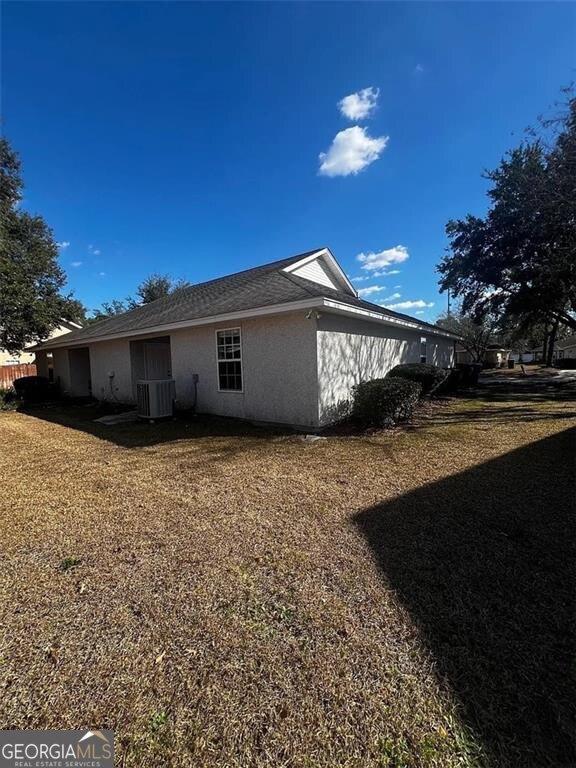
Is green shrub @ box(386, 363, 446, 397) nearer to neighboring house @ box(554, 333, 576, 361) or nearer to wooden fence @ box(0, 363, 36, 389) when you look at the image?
wooden fence @ box(0, 363, 36, 389)

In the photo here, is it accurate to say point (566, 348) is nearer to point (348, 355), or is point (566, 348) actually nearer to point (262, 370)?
point (348, 355)

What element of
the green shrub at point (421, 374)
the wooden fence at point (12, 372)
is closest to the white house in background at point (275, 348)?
the green shrub at point (421, 374)

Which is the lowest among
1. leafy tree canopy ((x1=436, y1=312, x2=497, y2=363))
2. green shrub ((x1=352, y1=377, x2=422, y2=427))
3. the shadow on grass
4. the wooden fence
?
the shadow on grass

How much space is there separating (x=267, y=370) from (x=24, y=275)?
1489cm

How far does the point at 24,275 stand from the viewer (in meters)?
15.5

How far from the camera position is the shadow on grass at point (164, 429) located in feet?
23.9

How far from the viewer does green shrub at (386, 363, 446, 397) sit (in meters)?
10.2

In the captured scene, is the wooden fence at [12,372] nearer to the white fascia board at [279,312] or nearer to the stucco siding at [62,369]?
the stucco siding at [62,369]

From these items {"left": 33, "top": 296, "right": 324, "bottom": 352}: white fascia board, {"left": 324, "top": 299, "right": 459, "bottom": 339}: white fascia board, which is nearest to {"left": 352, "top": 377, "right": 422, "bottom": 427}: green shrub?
{"left": 324, "top": 299, "right": 459, "bottom": 339}: white fascia board

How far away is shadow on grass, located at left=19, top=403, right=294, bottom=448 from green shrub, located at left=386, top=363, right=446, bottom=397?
463 centimetres

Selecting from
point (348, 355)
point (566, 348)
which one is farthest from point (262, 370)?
point (566, 348)

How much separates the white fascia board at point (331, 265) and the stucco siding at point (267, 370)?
160 inches

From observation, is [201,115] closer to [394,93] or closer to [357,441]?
[394,93]

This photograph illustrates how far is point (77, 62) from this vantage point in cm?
721
